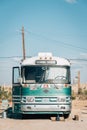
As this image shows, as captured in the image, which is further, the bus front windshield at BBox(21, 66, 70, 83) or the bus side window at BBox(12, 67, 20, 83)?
the bus side window at BBox(12, 67, 20, 83)

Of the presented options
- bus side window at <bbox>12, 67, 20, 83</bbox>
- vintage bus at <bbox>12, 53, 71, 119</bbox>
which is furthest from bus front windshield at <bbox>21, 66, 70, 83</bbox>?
bus side window at <bbox>12, 67, 20, 83</bbox>

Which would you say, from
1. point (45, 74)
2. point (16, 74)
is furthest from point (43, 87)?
point (16, 74)

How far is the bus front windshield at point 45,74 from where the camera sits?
21500mm

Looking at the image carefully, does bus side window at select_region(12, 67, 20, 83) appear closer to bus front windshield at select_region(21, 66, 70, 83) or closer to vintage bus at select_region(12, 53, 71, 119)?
vintage bus at select_region(12, 53, 71, 119)

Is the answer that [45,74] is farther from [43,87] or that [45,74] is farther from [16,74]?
[16,74]

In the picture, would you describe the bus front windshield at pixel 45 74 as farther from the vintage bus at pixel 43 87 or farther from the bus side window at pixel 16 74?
the bus side window at pixel 16 74

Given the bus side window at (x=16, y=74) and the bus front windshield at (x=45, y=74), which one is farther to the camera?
the bus side window at (x=16, y=74)

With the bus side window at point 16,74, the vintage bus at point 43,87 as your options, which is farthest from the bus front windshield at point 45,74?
the bus side window at point 16,74

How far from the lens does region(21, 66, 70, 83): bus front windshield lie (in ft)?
70.5

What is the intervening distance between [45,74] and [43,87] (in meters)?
0.69

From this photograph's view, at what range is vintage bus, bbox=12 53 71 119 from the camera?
70.3 feet

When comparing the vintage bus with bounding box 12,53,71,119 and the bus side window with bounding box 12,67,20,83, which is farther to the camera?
the bus side window with bounding box 12,67,20,83

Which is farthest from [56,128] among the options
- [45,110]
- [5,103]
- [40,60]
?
[5,103]

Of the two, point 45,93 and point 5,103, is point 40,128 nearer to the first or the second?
point 45,93
